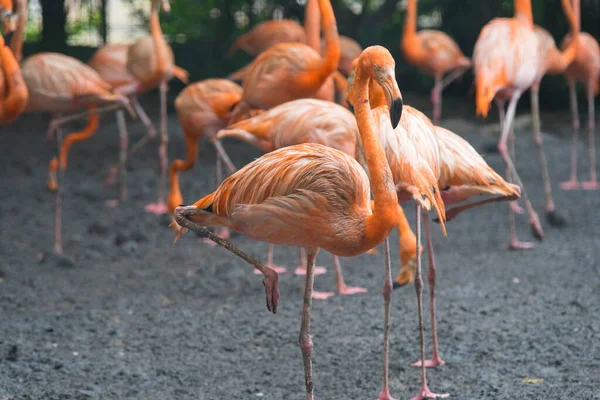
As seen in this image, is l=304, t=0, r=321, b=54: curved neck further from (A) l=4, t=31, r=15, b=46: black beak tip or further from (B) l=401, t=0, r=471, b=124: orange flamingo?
(B) l=401, t=0, r=471, b=124: orange flamingo

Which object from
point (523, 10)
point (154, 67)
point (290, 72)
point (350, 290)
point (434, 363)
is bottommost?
point (350, 290)

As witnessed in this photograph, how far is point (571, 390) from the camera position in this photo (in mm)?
3338

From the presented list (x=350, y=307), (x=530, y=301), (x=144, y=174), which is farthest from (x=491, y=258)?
(x=144, y=174)

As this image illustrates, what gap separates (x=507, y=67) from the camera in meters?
5.70

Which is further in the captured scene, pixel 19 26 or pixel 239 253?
pixel 19 26

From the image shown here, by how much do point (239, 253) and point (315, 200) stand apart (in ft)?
1.16

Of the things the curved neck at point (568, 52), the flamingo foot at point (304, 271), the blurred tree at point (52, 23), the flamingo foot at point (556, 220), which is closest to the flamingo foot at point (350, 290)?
the flamingo foot at point (304, 271)

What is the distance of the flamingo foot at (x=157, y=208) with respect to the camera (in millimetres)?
7109

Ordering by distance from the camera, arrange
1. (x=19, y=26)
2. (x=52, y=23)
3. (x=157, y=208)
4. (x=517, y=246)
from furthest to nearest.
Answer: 1. (x=52, y=23)
2. (x=157, y=208)
3. (x=517, y=246)
4. (x=19, y=26)

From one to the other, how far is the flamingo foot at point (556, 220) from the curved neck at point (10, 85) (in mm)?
4116

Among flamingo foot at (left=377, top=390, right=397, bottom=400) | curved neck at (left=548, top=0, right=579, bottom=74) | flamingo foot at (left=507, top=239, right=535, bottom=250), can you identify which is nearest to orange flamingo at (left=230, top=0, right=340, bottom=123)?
flamingo foot at (left=507, top=239, right=535, bottom=250)

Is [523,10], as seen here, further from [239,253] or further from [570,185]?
[239,253]

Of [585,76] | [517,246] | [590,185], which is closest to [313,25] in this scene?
[517,246]

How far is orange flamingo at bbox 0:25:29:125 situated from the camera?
5055 millimetres
